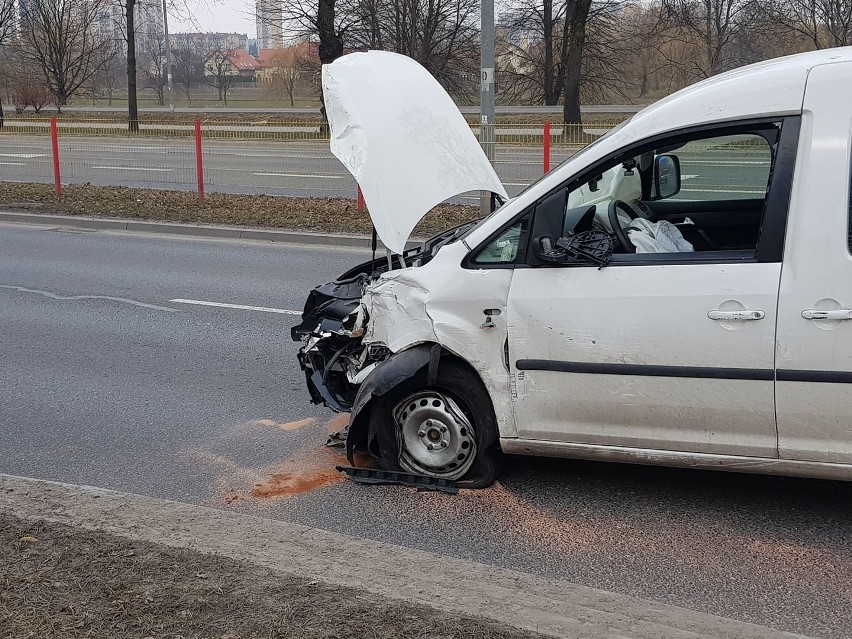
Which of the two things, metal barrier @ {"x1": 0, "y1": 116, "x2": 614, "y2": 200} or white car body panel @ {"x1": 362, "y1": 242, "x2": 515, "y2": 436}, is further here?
metal barrier @ {"x1": 0, "y1": 116, "x2": 614, "y2": 200}

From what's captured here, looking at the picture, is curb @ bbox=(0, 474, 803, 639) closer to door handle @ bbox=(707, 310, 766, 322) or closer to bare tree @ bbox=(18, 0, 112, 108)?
door handle @ bbox=(707, 310, 766, 322)

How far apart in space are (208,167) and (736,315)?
57.1ft

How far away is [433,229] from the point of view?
13.2 metres

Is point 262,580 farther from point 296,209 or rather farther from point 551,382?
point 296,209

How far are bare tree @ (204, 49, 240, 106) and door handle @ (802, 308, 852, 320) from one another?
194 ft

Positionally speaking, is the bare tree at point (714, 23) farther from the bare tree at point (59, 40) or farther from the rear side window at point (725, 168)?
the rear side window at point (725, 168)

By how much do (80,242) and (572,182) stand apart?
1030 centimetres

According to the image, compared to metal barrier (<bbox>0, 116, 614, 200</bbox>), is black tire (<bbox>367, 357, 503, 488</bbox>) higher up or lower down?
lower down

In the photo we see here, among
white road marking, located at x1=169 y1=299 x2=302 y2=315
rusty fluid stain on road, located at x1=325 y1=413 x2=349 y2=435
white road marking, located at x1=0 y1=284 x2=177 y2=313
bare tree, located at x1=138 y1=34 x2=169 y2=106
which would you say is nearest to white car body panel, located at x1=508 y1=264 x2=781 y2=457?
rusty fluid stain on road, located at x1=325 y1=413 x2=349 y2=435

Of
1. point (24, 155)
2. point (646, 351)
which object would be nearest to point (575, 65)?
point (24, 155)

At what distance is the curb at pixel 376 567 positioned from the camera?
3244 millimetres

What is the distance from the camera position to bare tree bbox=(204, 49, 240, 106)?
63250 mm

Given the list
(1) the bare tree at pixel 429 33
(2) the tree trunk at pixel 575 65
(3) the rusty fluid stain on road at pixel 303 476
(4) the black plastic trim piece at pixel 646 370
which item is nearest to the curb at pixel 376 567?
(3) the rusty fluid stain on road at pixel 303 476

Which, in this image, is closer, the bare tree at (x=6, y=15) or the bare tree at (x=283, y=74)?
the bare tree at (x=6, y=15)
